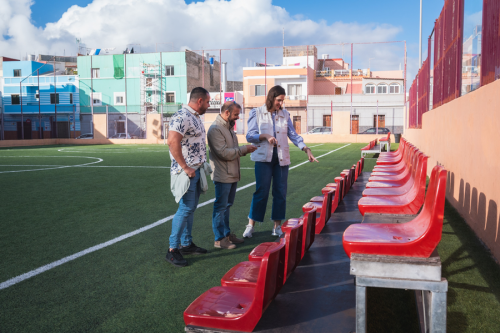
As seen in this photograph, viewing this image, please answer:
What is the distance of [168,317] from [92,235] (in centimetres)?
263

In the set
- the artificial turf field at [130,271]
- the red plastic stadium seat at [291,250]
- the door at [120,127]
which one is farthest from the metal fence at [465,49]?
the door at [120,127]

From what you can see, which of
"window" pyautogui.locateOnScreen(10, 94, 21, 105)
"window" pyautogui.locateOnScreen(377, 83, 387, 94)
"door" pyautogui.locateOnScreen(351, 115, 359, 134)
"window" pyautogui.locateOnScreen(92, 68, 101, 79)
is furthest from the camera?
"window" pyautogui.locateOnScreen(377, 83, 387, 94)

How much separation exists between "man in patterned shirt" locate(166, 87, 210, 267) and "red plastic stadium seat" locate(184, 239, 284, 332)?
1589mm

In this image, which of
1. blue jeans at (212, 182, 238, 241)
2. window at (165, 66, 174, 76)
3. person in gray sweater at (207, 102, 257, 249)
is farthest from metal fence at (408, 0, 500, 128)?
window at (165, 66, 174, 76)

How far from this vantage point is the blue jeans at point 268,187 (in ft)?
15.9

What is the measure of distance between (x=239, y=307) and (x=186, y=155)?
6.53 feet

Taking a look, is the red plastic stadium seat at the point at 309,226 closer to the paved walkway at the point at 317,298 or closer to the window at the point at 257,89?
the paved walkway at the point at 317,298

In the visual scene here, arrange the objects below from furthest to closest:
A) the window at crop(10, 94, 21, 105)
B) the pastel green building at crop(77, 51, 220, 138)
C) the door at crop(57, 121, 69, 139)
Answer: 1. the window at crop(10, 94, 21, 105)
2. the pastel green building at crop(77, 51, 220, 138)
3. the door at crop(57, 121, 69, 139)

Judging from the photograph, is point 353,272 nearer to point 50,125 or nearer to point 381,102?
point 381,102

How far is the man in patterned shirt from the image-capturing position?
3.92m

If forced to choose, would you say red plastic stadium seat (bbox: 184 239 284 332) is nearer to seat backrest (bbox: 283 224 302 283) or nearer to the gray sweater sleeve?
seat backrest (bbox: 283 224 302 283)

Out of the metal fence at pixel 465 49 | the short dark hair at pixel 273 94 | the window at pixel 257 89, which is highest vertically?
the window at pixel 257 89

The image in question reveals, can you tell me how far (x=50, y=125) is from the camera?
44.1 metres

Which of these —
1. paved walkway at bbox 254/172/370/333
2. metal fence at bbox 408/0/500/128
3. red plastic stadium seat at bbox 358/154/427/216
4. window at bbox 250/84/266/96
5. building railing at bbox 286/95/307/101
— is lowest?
paved walkway at bbox 254/172/370/333
